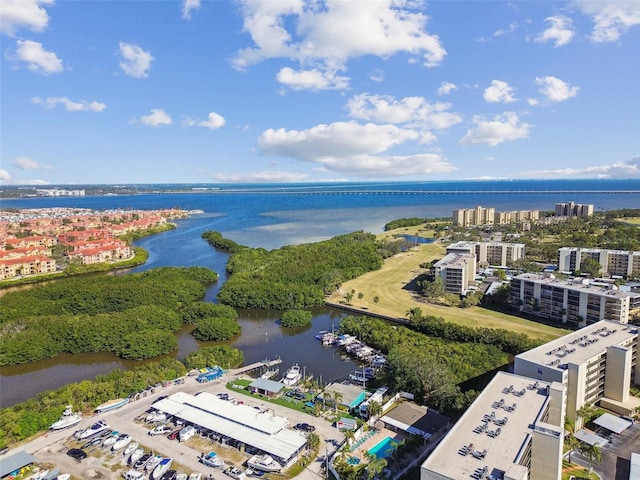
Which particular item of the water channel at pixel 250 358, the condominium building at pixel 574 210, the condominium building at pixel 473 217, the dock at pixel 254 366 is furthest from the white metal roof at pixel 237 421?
the condominium building at pixel 574 210

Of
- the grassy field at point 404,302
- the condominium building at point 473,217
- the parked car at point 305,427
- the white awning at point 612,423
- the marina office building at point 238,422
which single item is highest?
the condominium building at point 473,217

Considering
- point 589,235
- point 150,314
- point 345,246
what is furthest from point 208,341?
point 589,235

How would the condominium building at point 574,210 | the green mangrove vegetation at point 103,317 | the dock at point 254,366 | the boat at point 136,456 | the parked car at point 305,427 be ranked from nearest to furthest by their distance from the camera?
the boat at point 136,456 < the parked car at point 305,427 < the dock at point 254,366 < the green mangrove vegetation at point 103,317 < the condominium building at point 574,210

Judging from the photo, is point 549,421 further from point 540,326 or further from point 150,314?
point 150,314

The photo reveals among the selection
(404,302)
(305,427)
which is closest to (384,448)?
(305,427)

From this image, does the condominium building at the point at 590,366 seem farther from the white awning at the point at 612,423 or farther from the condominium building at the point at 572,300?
the condominium building at the point at 572,300
